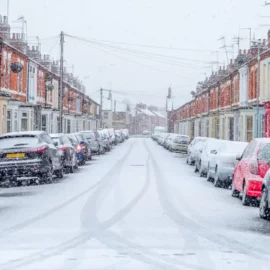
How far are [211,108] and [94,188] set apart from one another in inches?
2106

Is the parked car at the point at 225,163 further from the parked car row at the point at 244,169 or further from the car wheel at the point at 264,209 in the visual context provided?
the car wheel at the point at 264,209

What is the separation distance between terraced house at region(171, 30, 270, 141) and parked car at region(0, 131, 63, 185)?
1846cm

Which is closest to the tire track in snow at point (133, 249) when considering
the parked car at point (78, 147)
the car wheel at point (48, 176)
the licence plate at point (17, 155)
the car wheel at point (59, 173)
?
the licence plate at point (17, 155)

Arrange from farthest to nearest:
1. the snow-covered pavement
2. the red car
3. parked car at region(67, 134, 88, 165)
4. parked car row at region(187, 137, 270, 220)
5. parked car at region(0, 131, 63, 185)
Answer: parked car at region(67, 134, 88, 165) → parked car at region(0, 131, 63, 185) → the red car → parked car row at region(187, 137, 270, 220) → the snow-covered pavement

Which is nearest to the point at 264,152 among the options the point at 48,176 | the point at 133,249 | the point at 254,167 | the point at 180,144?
the point at 254,167

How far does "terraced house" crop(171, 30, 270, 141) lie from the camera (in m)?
39.3

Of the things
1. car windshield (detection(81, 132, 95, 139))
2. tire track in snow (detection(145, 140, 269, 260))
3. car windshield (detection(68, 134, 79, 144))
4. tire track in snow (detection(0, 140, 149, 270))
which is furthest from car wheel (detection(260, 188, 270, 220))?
car windshield (detection(81, 132, 95, 139))

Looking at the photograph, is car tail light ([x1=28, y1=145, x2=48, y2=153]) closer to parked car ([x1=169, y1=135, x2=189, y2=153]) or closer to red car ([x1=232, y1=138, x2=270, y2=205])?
red car ([x1=232, y1=138, x2=270, y2=205])

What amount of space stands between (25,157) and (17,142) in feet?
2.01

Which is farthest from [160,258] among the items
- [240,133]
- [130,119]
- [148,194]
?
[130,119]

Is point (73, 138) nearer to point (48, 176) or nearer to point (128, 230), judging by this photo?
point (48, 176)

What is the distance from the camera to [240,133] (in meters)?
47.3

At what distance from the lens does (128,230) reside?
9875mm

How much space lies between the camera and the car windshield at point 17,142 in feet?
60.2
